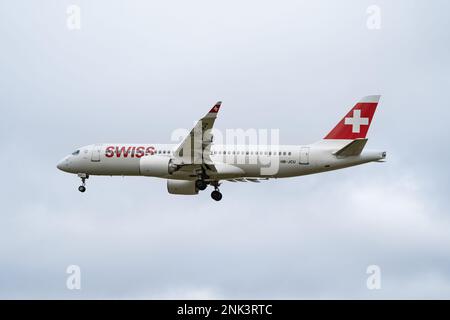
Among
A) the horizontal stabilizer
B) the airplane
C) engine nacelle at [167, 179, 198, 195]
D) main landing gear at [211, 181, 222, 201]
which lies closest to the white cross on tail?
the airplane

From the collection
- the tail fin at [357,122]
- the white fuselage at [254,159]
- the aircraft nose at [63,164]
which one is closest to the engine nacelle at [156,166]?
the white fuselage at [254,159]

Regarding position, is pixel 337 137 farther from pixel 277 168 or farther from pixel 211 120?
pixel 211 120

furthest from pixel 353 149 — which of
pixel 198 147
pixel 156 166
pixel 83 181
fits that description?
pixel 83 181

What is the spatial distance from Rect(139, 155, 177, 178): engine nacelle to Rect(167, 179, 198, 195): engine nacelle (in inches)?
215

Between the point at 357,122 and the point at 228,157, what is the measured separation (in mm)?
11079

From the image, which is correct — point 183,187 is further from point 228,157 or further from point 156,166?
point 156,166

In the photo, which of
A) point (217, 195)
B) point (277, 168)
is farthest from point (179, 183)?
point (277, 168)

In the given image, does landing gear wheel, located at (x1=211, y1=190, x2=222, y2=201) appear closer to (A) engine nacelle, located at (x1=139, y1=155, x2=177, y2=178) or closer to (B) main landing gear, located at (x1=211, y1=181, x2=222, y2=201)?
(B) main landing gear, located at (x1=211, y1=181, x2=222, y2=201)

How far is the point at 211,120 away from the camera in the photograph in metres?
74.1

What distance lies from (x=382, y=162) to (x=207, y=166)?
1395 centimetres

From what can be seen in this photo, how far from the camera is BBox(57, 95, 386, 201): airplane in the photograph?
77.4 m

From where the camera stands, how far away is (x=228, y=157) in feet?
263

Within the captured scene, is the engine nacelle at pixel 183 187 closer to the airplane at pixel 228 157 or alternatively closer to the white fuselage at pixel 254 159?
the airplane at pixel 228 157
